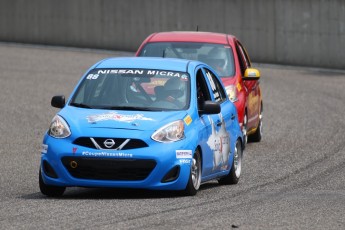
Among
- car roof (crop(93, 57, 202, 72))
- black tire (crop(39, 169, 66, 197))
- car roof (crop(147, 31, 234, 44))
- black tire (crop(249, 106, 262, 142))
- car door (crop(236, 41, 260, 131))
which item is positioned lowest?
black tire (crop(249, 106, 262, 142))

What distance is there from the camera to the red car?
17.8m

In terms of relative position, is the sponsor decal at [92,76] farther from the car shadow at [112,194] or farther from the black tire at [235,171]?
the black tire at [235,171]

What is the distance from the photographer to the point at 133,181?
11844 millimetres

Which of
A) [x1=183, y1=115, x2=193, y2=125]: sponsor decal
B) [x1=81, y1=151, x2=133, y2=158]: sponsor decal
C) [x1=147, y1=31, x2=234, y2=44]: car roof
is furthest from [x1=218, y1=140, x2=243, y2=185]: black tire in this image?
[x1=147, y1=31, x2=234, y2=44]: car roof

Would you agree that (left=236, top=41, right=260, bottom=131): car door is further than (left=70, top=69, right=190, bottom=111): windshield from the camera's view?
Yes

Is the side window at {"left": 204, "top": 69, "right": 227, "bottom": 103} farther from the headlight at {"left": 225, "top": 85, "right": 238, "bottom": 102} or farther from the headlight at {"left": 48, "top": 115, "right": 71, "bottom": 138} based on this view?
the headlight at {"left": 225, "top": 85, "right": 238, "bottom": 102}

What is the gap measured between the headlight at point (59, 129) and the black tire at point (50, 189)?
42cm

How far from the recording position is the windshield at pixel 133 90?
41.9 ft

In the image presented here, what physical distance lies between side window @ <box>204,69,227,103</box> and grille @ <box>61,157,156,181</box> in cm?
213

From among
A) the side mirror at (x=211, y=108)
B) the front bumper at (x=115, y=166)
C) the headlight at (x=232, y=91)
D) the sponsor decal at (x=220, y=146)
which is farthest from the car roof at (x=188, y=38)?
the front bumper at (x=115, y=166)

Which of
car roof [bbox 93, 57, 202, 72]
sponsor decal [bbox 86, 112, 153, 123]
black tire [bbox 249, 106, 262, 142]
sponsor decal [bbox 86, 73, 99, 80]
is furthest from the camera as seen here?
black tire [bbox 249, 106, 262, 142]

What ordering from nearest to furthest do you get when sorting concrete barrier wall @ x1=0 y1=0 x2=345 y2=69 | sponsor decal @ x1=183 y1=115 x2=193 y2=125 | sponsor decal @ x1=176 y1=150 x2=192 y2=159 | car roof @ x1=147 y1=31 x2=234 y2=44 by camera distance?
sponsor decal @ x1=176 y1=150 x2=192 y2=159
sponsor decal @ x1=183 y1=115 x2=193 y2=125
car roof @ x1=147 y1=31 x2=234 y2=44
concrete barrier wall @ x1=0 y1=0 x2=345 y2=69

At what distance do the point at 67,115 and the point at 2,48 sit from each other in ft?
81.2

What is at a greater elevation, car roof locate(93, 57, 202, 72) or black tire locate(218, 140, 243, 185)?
car roof locate(93, 57, 202, 72)
